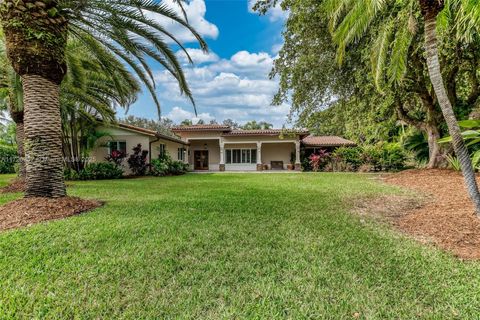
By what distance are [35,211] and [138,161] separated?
13392mm

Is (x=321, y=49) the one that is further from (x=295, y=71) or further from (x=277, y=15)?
(x=277, y=15)

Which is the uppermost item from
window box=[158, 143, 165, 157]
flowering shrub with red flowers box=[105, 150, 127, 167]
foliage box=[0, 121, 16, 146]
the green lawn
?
foliage box=[0, 121, 16, 146]

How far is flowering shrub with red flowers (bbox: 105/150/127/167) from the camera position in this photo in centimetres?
1772

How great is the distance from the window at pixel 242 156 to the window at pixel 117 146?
10.7 m

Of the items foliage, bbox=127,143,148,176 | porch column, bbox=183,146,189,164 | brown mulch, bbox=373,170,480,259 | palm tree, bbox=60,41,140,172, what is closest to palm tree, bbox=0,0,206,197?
palm tree, bbox=60,41,140,172

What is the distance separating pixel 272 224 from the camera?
5301mm

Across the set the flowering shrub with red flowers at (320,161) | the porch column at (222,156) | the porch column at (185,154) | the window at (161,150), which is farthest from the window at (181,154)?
the flowering shrub with red flowers at (320,161)

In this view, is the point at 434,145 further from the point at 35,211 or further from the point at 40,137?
the point at 35,211

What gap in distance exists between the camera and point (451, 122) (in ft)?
13.8

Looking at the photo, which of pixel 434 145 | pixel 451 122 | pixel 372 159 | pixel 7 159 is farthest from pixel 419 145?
pixel 7 159

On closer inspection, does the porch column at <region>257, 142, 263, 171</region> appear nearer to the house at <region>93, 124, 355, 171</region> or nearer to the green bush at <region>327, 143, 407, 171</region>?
the house at <region>93, 124, 355, 171</region>

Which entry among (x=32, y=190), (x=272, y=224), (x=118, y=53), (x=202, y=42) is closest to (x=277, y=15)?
(x=202, y=42)

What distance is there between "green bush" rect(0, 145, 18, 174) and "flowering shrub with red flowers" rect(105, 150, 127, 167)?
1100cm

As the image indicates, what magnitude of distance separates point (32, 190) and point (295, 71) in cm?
1174
